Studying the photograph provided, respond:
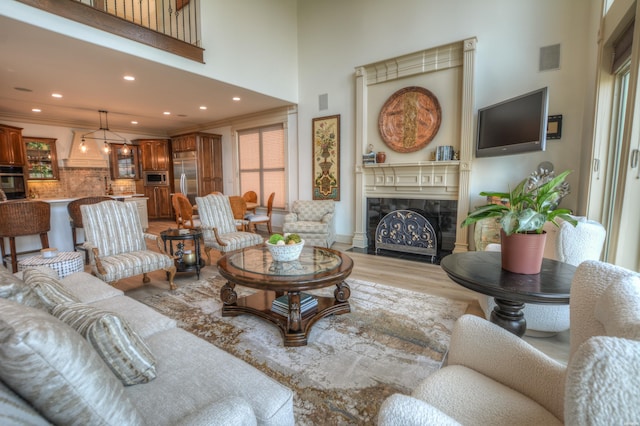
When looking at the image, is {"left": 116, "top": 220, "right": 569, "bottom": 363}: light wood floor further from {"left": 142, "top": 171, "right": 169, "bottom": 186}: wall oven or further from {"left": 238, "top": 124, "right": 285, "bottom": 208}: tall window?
{"left": 142, "top": 171, "right": 169, "bottom": 186}: wall oven

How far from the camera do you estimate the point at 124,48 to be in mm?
3535

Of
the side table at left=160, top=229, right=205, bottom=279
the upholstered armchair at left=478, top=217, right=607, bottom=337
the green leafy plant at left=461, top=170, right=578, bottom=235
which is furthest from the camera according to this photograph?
the side table at left=160, top=229, right=205, bottom=279

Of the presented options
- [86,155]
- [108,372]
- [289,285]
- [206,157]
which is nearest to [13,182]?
[86,155]

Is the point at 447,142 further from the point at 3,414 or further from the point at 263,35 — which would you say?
the point at 3,414

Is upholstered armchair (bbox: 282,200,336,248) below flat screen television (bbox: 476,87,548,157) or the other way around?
below

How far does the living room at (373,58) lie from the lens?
3.59 metres

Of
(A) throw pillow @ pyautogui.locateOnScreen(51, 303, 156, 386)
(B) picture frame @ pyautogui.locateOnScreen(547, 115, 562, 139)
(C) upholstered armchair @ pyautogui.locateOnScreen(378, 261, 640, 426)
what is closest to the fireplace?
(B) picture frame @ pyautogui.locateOnScreen(547, 115, 562, 139)

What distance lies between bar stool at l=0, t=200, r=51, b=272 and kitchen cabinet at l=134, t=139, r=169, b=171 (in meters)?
4.99

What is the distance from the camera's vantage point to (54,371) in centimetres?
65

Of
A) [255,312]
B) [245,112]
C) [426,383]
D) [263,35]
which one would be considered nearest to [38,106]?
[245,112]

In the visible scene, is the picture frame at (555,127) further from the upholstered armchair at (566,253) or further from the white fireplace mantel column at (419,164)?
the upholstered armchair at (566,253)

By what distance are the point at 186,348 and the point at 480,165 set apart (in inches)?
173

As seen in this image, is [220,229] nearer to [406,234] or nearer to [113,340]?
[406,234]

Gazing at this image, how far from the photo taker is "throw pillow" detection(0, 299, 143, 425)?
620 mm
